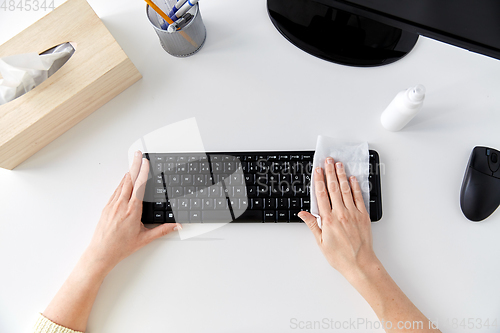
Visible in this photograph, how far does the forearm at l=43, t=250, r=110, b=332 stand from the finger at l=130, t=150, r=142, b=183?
0.54ft

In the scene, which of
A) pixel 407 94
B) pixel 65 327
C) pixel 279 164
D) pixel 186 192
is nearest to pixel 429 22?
pixel 407 94

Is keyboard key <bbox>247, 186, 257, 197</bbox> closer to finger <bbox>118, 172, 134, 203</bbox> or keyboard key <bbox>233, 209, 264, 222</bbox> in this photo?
keyboard key <bbox>233, 209, 264, 222</bbox>

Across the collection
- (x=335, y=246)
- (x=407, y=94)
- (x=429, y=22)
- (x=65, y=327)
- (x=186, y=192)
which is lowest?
(x=65, y=327)

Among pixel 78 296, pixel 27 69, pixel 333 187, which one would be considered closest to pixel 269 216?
pixel 333 187

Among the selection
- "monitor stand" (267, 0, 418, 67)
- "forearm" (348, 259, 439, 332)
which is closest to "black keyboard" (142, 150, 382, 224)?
"forearm" (348, 259, 439, 332)

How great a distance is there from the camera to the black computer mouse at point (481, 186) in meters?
0.56

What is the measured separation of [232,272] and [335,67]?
454 mm

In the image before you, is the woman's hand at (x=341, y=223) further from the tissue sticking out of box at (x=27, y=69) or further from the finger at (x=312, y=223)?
the tissue sticking out of box at (x=27, y=69)

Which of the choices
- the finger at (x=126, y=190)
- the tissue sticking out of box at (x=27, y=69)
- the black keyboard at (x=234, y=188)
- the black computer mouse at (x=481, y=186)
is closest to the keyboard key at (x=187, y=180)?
the black keyboard at (x=234, y=188)

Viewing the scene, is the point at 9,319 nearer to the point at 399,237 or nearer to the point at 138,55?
the point at 138,55

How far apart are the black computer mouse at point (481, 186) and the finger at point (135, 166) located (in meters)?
0.61

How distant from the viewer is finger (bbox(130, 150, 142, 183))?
0.60 m

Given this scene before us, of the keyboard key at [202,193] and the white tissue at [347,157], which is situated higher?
the white tissue at [347,157]

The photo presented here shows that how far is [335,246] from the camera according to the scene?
0.55m
